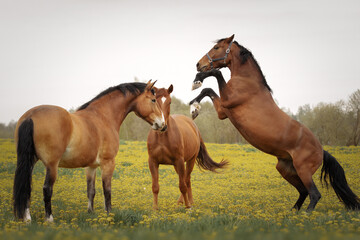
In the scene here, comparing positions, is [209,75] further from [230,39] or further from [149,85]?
[149,85]

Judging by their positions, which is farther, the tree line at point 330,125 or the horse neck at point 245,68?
the tree line at point 330,125

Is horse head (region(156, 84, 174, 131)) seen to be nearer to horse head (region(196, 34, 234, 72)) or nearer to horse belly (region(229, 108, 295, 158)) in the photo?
horse head (region(196, 34, 234, 72))

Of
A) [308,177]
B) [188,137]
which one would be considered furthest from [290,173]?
[188,137]

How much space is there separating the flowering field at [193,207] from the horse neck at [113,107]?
1.96 m

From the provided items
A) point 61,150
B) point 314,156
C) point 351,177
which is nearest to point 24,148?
point 61,150

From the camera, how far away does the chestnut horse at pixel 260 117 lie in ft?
22.9

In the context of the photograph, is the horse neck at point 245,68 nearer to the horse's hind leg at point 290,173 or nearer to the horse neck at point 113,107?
the horse's hind leg at point 290,173

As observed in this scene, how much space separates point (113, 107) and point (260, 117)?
132 inches

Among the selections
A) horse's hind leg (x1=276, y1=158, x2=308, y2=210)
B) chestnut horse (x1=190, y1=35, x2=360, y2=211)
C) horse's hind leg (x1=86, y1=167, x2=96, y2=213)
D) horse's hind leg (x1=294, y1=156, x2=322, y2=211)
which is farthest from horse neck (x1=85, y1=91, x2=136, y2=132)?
horse's hind leg (x1=294, y1=156, x2=322, y2=211)

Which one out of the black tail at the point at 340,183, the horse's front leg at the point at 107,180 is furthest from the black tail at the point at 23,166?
the black tail at the point at 340,183

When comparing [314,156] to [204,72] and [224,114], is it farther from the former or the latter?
[204,72]

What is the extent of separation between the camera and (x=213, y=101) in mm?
7512

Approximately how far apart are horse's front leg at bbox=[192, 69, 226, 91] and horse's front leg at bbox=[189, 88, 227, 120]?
0.44 metres

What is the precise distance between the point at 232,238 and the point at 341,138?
33.4 meters
